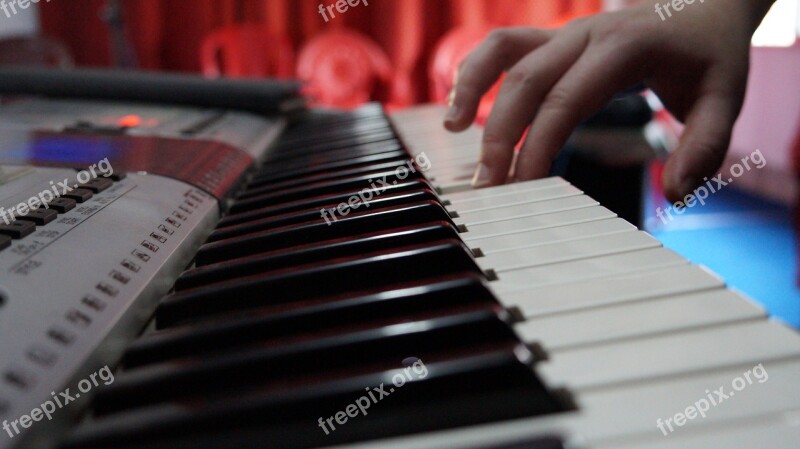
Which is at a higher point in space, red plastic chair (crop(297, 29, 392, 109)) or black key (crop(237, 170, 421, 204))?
black key (crop(237, 170, 421, 204))

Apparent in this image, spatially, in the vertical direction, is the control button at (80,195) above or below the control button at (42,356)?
above

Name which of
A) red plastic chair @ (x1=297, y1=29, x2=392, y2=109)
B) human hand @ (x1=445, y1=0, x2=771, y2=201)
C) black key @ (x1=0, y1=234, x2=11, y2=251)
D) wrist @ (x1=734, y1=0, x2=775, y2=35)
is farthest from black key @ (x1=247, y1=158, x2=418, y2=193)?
red plastic chair @ (x1=297, y1=29, x2=392, y2=109)

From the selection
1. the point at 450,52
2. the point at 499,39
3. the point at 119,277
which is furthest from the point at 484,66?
the point at 450,52

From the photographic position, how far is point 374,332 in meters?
0.35

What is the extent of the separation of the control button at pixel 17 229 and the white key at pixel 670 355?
0.40 meters

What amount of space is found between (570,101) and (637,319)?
16.1 inches

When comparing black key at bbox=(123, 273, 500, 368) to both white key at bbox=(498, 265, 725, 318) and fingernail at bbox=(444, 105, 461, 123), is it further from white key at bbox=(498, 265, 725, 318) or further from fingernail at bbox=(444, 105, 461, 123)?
fingernail at bbox=(444, 105, 461, 123)

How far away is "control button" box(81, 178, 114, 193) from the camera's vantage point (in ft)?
2.00

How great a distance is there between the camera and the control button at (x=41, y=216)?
0.49 metres

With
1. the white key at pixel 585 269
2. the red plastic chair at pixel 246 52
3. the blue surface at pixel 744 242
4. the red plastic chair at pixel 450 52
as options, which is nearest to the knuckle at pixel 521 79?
the white key at pixel 585 269

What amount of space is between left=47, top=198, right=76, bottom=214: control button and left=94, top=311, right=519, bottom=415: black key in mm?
247

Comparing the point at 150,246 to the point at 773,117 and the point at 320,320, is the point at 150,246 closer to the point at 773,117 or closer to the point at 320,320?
the point at 320,320

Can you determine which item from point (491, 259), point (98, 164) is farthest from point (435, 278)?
point (98, 164)

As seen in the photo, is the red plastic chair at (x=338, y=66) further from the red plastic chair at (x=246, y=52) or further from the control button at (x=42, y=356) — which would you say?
the control button at (x=42, y=356)
